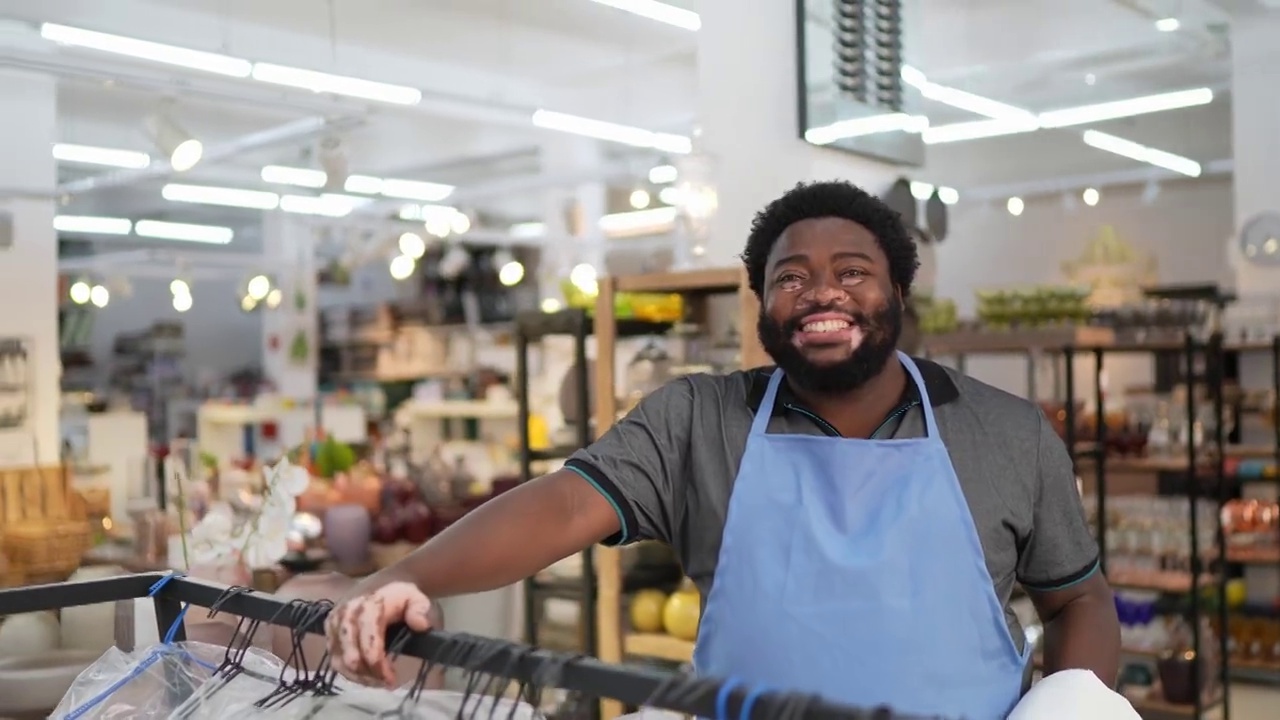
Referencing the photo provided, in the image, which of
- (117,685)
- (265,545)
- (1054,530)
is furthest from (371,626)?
(265,545)

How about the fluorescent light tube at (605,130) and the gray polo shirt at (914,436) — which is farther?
the fluorescent light tube at (605,130)

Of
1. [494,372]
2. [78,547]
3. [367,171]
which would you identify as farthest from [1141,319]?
[367,171]

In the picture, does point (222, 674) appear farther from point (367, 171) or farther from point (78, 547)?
point (367, 171)

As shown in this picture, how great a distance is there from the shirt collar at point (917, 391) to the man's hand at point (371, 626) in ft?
2.29

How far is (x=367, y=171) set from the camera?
1427 cm

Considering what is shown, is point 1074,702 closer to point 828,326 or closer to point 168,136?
point 828,326

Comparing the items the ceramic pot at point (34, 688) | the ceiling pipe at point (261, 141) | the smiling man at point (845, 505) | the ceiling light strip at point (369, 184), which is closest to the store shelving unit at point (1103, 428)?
the smiling man at point (845, 505)

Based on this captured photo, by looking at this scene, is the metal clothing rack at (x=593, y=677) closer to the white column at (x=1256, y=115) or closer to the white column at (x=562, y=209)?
the white column at (x=1256, y=115)

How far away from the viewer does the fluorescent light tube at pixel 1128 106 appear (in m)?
9.45

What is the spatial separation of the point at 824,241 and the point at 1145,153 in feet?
36.8

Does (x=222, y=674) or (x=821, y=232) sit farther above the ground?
(x=821, y=232)

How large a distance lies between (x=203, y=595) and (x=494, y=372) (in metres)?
12.6

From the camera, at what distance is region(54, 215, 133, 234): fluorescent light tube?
617 inches

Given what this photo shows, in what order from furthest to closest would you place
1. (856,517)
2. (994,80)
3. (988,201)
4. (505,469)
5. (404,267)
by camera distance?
(988,201) < (404,267) < (994,80) < (505,469) < (856,517)
